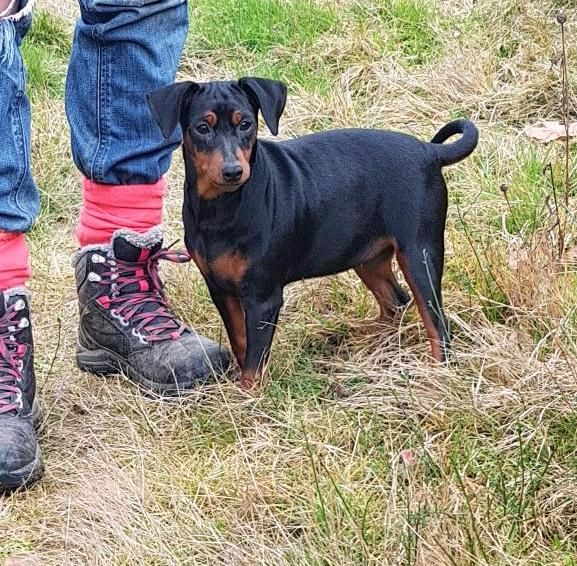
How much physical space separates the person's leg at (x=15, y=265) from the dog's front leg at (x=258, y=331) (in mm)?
540

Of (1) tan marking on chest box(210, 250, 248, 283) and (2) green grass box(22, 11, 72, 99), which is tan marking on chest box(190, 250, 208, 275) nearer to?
(1) tan marking on chest box(210, 250, 248, 283)

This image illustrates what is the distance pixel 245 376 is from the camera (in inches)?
115

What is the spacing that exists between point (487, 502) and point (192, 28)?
13.1ft

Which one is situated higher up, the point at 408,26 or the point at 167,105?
the point at 167,105

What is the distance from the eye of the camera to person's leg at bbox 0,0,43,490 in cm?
262

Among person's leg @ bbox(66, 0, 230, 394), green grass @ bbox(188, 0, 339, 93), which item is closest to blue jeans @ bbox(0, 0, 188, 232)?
person's leg @ bbox(66, 0, 230, 394)

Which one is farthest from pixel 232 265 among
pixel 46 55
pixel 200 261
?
pixel 46 55

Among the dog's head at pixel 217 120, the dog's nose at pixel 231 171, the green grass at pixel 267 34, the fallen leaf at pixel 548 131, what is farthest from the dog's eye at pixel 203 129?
the green grass at pixel 267 34

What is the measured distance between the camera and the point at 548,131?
4250 mm

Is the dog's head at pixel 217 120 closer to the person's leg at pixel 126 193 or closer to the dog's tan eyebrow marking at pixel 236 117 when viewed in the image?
the dog's tan eyebrow marking at pixel 236 117

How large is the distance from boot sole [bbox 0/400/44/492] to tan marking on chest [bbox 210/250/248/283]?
2.04ft

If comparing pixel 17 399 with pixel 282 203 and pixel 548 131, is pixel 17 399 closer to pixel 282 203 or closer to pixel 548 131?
pixel 282 203

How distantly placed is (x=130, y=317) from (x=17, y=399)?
484 mm

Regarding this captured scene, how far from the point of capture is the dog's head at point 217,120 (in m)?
2.73
